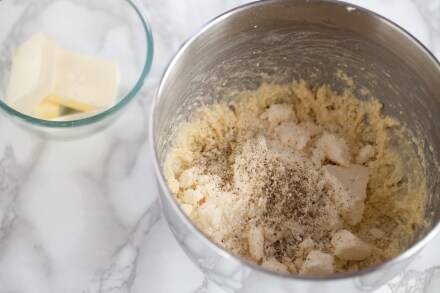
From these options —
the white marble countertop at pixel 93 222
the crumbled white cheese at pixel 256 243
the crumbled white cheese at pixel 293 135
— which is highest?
the crumbled white cheese at pixel 293 135

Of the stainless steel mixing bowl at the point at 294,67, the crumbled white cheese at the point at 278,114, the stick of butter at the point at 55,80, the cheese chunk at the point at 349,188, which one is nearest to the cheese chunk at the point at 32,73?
the stick of butter at the point at 55,80

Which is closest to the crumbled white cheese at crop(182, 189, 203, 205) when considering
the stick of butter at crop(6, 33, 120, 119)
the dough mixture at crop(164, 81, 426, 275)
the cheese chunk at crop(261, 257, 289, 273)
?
the dough mixture at crop(164, 81, 426, 275)

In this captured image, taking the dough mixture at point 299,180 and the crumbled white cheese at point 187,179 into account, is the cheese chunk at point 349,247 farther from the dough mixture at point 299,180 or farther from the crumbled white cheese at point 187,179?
the crumbled white cheese at point 187,179

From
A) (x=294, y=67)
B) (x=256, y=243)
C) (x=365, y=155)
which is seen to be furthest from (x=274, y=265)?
(x=294, y=67)

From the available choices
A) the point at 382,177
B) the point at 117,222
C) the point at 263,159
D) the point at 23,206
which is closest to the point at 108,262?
the point at 117,222

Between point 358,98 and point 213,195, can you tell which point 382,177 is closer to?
point 358,98
